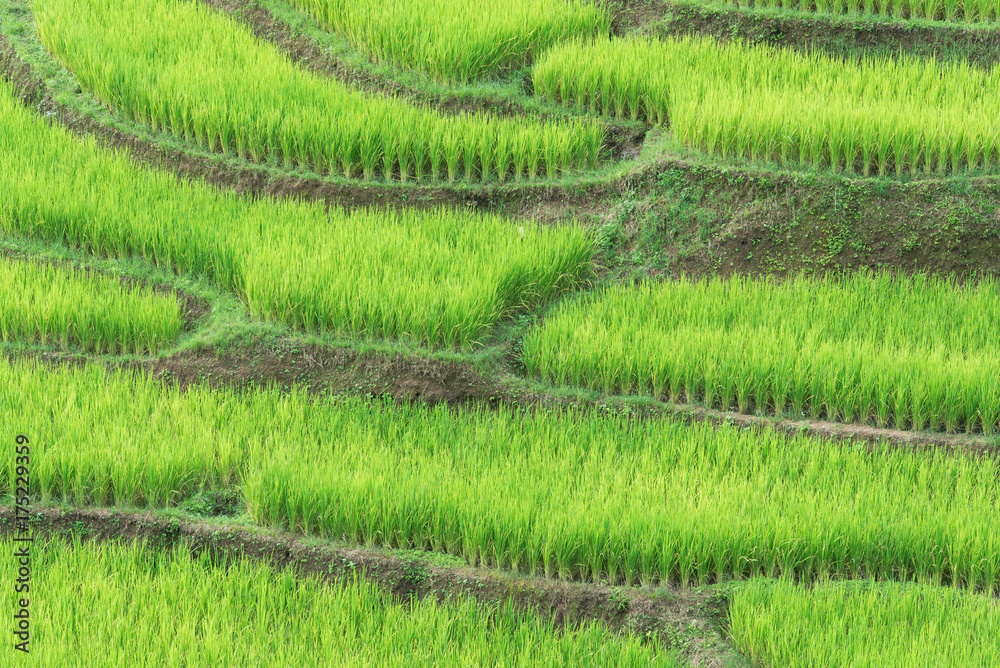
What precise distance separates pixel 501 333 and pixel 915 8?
284 cm

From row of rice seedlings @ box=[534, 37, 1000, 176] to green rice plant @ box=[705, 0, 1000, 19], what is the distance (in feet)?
1.08

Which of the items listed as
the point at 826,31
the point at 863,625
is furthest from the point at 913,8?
the point at 863,625

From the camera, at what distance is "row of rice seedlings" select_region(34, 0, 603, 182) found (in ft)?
16.1

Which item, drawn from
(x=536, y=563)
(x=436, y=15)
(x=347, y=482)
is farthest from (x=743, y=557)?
(x=436, y=15)

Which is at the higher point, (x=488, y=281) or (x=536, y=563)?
(x=488, y=281)

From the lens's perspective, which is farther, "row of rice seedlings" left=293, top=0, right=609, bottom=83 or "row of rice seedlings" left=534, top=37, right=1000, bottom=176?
"row of rice seedlings" left=293, top=0, right=609, bottom=83

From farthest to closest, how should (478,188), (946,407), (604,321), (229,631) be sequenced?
1. (478,188)
2. (604,321)
3. (946,407)
4. (229,631)

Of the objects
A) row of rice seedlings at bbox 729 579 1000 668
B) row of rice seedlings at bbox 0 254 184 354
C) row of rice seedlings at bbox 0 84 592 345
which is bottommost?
row of rice seedlings at bbox 729 579 1000 668

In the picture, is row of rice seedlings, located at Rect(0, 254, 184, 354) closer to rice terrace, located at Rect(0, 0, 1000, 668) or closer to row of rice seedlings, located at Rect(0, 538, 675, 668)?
rice terrace, located at Rect(0, 0, 1000, 668)

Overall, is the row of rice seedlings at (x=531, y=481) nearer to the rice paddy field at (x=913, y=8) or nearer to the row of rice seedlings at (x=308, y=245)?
the row of rice seedlings at (x=308, y=245)

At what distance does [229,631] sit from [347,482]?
635mm

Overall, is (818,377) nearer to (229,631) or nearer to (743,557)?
(743,557)

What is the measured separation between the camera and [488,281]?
4.17m

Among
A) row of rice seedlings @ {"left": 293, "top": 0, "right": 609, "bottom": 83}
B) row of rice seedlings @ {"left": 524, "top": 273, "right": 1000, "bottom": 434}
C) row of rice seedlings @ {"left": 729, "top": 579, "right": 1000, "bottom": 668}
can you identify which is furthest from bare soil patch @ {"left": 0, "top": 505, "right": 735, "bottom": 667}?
row of rice seedlings @ {"left": 293, "top": 0, "right": 609, "bottom": 83}
